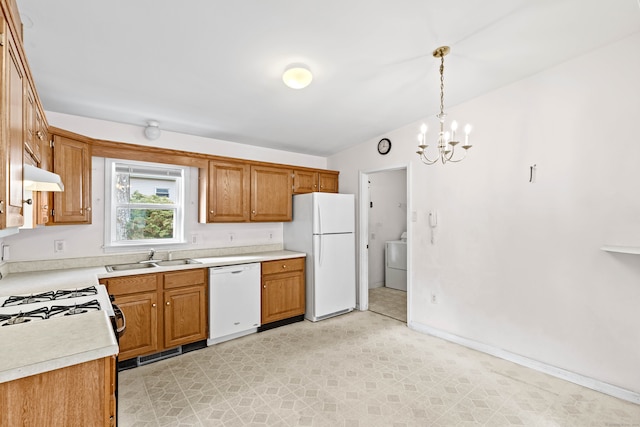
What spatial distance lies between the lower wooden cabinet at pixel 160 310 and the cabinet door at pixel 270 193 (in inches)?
42.9

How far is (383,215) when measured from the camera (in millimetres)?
5918

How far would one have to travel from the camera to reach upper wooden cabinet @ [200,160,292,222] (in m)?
3.54

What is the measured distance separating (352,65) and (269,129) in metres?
1.51

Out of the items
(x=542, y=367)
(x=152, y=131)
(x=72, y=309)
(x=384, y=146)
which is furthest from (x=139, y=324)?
(x=542, y=367)

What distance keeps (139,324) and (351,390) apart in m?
1.99

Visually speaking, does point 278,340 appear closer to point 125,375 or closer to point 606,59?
point 125,375

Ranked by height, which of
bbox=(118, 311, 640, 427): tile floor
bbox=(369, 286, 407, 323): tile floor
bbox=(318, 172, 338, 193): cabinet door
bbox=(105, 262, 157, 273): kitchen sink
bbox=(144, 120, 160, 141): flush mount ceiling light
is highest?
bbox=(144, 120, 160, 141): flush mount ceiling light

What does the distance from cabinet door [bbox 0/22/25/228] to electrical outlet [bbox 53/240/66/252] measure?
5.81 ft

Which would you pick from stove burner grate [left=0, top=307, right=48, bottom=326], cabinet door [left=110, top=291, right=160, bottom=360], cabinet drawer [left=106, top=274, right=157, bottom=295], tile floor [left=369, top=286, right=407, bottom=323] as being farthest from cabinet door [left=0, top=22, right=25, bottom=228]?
tile floor [left=369, top=286, right=407, bottom=323]

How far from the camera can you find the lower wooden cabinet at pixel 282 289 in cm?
363

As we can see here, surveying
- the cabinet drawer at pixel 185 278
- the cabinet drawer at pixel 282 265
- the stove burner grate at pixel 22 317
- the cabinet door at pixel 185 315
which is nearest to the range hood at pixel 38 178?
the stove burner grate at pixel 22 317

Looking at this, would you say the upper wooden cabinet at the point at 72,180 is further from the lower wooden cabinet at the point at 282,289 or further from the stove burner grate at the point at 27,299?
the lower wooden cabinet at the point at 282,289

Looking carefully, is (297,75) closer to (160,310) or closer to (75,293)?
(75,293)

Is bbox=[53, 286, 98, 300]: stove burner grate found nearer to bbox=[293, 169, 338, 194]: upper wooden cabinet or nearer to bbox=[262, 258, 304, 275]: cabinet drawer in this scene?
bbox=[262, 258, 304, 275]: cabinet drawer
